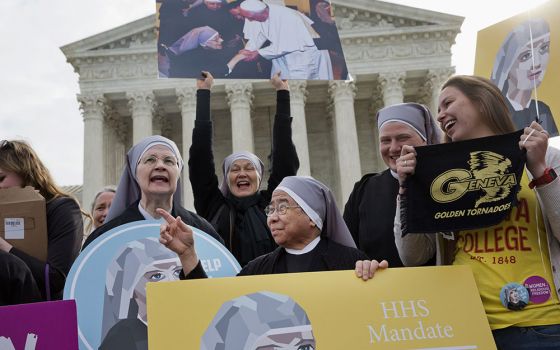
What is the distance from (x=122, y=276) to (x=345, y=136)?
28.9m

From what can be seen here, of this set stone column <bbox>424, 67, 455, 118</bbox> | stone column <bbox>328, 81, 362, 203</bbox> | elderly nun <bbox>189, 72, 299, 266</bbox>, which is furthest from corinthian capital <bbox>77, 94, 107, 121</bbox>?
elderly nun <bbox>189, 72, 299, 266</bbox>

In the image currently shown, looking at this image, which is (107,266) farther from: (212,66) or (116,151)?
(116,151)

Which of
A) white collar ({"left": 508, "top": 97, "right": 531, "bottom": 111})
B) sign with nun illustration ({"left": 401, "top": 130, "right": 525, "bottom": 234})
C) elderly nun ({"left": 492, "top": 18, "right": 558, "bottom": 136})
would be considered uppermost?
elderly nun ({"left": 492, "top": 18, "right": 558, "bottom": 136})

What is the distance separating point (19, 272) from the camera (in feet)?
12.8

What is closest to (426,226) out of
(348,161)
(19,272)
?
(19,272)

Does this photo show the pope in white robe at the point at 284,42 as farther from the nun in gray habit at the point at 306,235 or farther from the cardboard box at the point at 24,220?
the cardboard box at the point at 24,220

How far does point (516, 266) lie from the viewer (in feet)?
10.7

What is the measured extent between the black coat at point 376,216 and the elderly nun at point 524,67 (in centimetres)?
126

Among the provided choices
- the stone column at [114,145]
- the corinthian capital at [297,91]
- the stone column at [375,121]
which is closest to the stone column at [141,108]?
the stone column at [114,145]

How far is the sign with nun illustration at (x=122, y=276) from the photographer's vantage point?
359 centimetres

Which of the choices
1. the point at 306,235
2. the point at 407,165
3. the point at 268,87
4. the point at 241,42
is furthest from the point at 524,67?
the point at 268,87

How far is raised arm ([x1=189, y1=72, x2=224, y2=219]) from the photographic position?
597 centimetres

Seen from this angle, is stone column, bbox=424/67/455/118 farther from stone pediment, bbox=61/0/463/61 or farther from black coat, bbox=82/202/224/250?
black coat, bbox=82/202/224/250

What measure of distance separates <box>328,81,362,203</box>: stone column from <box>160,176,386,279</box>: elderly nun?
89.8ft
